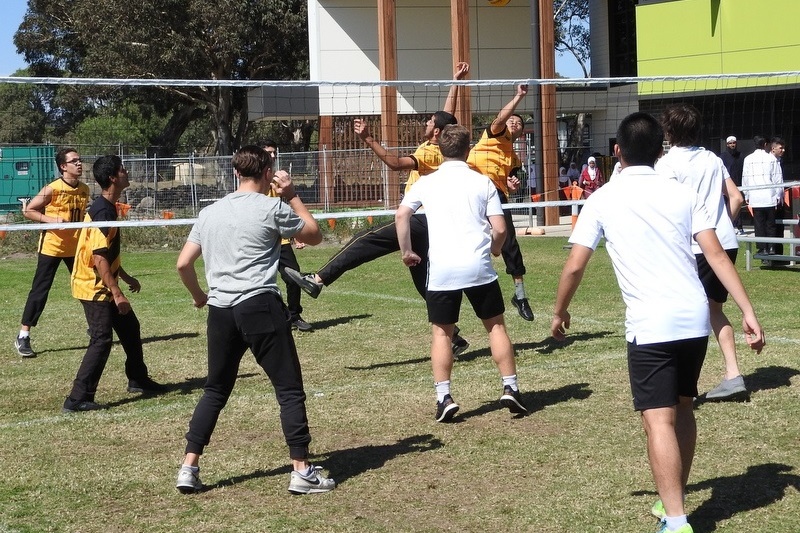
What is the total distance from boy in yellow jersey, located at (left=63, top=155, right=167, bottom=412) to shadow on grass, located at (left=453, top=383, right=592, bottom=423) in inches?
104

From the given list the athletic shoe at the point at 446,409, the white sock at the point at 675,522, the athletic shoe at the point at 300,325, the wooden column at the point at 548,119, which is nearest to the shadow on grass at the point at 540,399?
the athletic shoe at the point at 446,409

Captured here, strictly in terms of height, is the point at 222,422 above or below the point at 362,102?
below

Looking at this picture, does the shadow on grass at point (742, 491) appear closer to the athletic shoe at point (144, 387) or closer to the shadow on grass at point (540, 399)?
the shadow on grass at point (540, 399)

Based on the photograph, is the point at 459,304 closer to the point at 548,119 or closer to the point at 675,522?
the point at 675,522

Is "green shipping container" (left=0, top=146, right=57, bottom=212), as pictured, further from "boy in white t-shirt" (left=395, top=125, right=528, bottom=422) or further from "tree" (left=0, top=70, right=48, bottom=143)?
"boy in white t-shirt" (left=395, top=125, right=528, bottom=422)

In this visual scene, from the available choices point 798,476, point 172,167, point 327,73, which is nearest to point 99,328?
point 798,476

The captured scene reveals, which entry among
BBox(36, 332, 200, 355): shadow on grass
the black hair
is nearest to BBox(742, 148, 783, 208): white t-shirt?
BBox(36, 332, 200, 355): shadow on grass

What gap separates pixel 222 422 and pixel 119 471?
1.15 meters

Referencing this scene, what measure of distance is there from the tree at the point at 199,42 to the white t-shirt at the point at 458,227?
3727 cm

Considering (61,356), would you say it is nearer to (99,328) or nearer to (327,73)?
(99,328)


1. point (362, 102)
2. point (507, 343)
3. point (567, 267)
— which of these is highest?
point (362, 102)

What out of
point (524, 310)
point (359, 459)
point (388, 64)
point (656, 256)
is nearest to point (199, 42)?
point (388, 64)

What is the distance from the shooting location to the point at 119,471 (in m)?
6.02

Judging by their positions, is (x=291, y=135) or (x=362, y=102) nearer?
(x=362, y=102)
